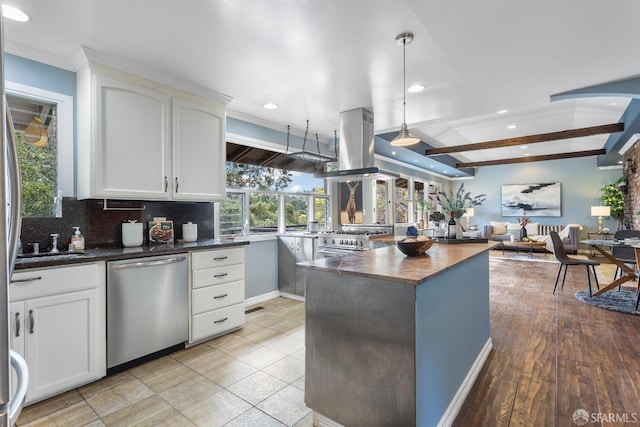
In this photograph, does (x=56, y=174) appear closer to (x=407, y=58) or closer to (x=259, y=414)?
(x=259, y=414)

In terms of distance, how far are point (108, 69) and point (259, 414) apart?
2.76 metres

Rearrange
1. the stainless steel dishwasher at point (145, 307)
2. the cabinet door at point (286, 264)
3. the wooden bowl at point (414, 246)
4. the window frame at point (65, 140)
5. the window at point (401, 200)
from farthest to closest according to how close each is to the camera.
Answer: the window at point (401, 200), the cabinet door at point (286, 264), the window frame at point (65, 140), the stainless steel dishwasher at point (145, 307), the wooden bowl at point (414, 246)

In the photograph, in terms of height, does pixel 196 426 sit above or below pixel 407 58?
below

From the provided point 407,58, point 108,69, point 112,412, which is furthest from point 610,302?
point 108,69

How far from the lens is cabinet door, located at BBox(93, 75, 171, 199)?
8.03ft

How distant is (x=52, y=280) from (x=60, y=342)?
Answer: 413mm

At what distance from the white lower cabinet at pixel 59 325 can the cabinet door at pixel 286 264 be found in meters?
2.33

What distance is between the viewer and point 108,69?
248 centimetres

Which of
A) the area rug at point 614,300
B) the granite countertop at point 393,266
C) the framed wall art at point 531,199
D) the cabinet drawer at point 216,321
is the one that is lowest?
the area rug at point 614,300

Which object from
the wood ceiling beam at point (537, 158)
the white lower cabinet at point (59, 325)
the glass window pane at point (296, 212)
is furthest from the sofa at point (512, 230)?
the white lower cabinet at point (59, 325)

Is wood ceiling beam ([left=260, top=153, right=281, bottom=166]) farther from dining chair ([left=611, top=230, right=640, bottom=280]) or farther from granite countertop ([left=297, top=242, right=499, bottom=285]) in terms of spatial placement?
dining chair ([left=611, top=230, right=640, bottom=280])

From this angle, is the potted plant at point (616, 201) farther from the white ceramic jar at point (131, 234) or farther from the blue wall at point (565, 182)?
the white ceramic jar at point (131, 234)

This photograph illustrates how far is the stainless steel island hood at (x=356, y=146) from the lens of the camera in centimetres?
370

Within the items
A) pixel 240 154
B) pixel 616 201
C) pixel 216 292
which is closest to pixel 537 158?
pixel 616 201
